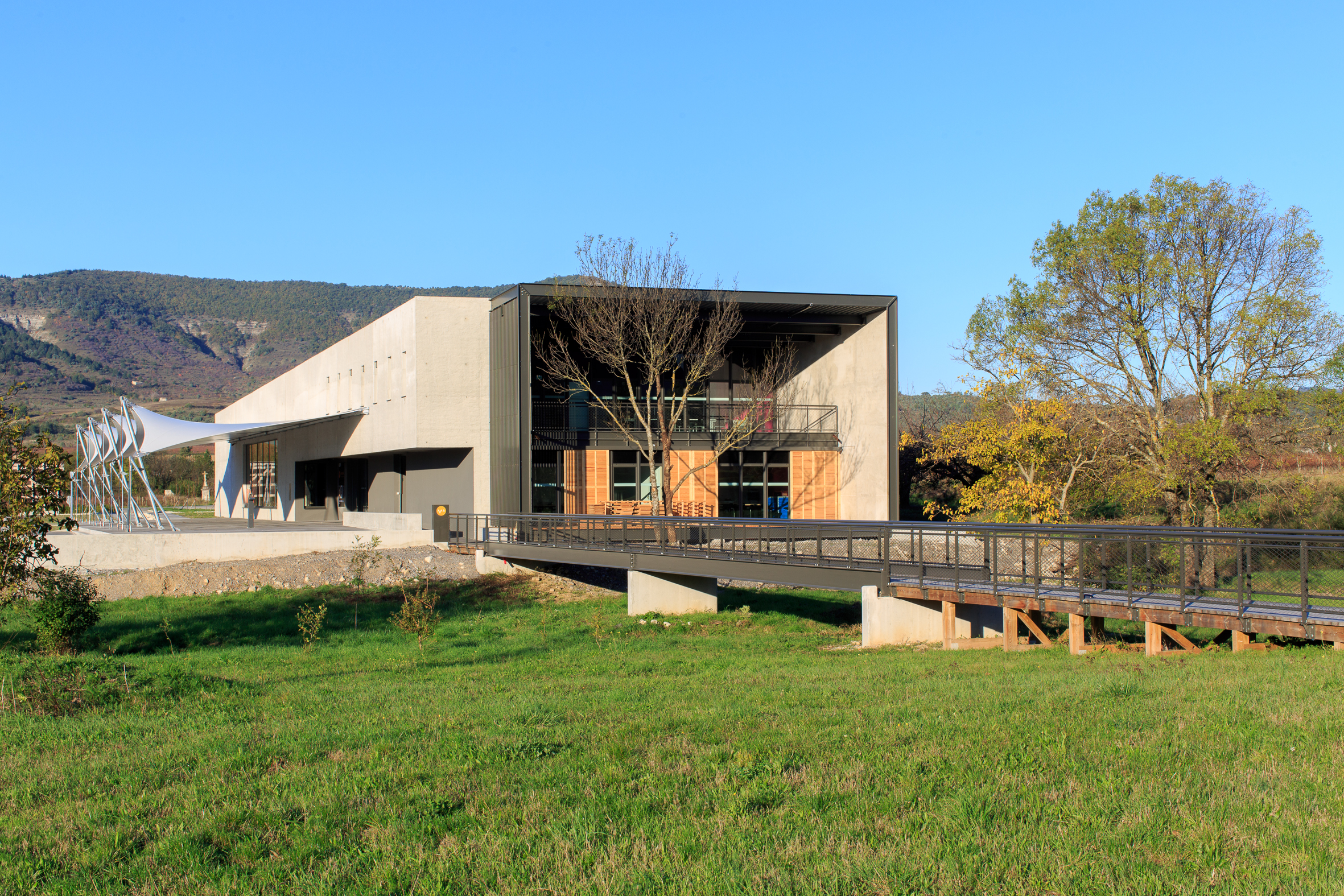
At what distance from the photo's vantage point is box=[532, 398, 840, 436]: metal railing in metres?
31.6

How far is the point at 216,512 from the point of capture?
204 feet

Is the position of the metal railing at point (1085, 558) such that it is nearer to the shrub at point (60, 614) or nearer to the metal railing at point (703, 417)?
the shrub at point (60, 614)

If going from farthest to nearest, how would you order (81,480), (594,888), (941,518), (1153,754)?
1. (81,480)
2. (941,518)
3. (1153,754)
4. (594,888)

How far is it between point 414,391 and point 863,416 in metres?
14.9

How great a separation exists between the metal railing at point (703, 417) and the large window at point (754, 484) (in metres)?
1.01

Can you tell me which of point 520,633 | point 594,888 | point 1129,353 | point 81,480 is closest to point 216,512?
point 81,480

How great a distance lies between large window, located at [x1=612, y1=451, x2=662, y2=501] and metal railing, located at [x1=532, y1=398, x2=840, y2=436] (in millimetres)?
995

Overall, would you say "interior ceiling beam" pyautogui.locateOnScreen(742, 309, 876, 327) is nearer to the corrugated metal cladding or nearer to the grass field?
the corrugated metal cladding

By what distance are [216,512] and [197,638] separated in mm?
48126

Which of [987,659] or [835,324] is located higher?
[835,324]

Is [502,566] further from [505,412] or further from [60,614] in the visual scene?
[60,614]

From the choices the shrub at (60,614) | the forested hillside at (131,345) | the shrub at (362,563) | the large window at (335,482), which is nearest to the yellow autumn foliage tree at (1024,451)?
the shrub at (362,563)

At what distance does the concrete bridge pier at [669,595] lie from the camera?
70.9ft

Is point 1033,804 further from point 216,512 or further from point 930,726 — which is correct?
point 216,512
